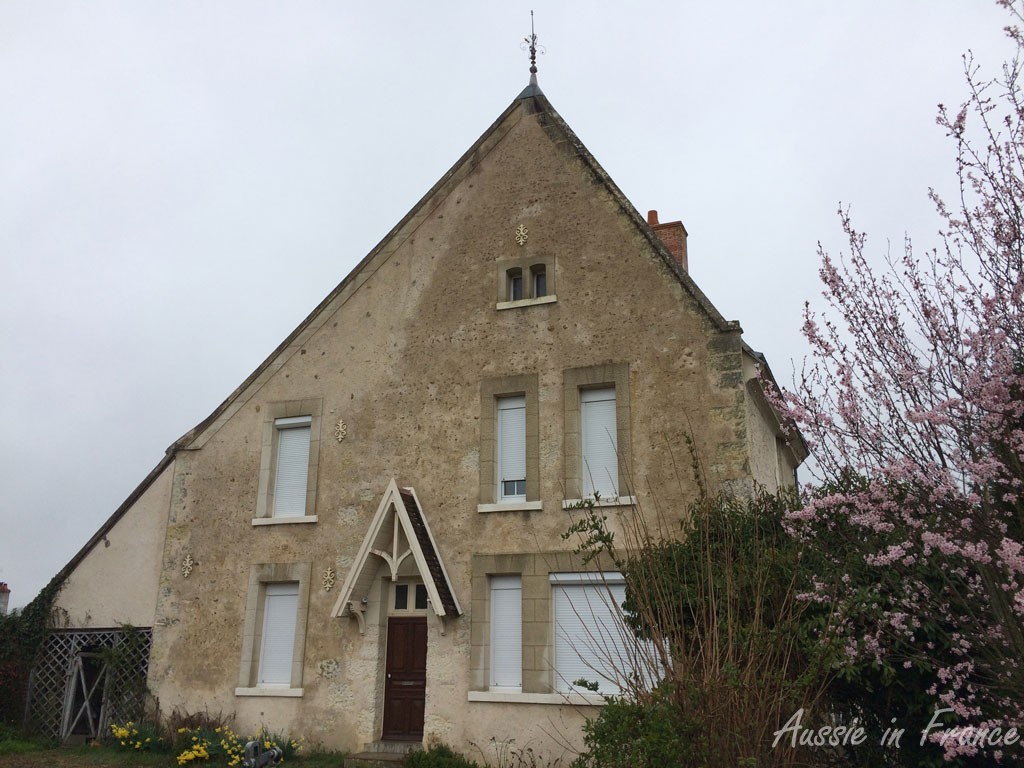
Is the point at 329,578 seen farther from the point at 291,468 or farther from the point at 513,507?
the point at 513,507

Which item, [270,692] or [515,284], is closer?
[270,692]

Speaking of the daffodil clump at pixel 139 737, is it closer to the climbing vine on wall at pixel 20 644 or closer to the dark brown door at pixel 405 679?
the climbing vine on wall at pixel 20 644

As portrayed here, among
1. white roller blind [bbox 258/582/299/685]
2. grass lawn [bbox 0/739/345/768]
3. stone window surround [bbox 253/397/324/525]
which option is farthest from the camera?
stone window surround [bbox 253/397/324/525]

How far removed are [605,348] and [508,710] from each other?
4.98 meters

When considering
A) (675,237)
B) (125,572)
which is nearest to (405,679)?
(125,572)

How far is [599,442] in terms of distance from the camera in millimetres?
11906

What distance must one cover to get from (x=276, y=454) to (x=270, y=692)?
3.64 metres

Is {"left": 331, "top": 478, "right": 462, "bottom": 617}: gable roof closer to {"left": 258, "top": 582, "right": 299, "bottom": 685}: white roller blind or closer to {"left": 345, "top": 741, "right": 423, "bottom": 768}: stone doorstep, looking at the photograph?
{"left": 258, "top": 582, "right": 299, "bottom": 685}: white roller blind

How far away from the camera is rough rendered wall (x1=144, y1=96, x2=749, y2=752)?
37.6 ft

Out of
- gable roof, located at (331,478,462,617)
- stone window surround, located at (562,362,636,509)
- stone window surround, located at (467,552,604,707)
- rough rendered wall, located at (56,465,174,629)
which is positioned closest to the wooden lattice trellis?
rough rendered wall, located at (56,465,174,629)

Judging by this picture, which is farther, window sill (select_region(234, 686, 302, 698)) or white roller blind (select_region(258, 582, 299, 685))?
white roller blind (select_region(258, 582, 299, 685))

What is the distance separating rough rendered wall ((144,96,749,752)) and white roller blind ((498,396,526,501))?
1.21 ft

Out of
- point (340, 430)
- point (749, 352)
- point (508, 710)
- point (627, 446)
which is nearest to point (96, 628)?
point (340, 430)

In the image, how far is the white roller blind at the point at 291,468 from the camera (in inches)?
532
